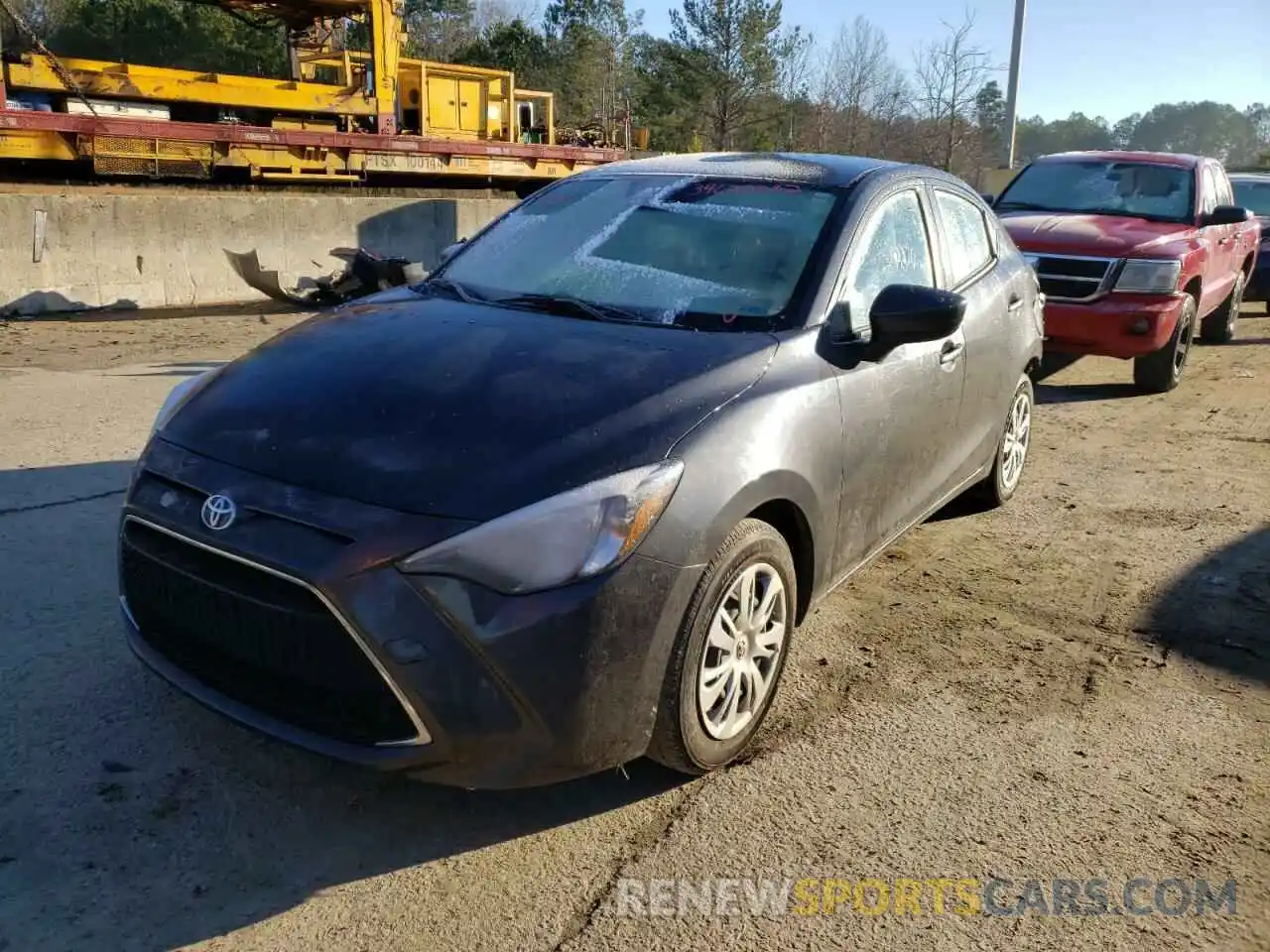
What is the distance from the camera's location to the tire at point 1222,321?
11.2m

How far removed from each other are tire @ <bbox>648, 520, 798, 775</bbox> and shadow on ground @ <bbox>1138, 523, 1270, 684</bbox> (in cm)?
182

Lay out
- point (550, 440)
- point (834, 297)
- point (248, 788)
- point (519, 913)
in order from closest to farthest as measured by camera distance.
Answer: point (519, 913)
point (550, 440)
point (248, 788)
point (834, 297)

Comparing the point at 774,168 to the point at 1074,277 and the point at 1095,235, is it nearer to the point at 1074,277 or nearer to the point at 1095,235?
the point at 1074,277

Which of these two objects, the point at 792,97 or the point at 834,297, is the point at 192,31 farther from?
the point at 834,297

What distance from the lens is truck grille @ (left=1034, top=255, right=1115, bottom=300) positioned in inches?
315

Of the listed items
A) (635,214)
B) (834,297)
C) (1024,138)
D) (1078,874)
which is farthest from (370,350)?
(1024,138)

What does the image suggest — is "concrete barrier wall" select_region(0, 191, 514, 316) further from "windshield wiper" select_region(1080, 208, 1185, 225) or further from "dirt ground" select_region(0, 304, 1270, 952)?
"windshield wiper" select_region(1080, 208, 1185, 225)

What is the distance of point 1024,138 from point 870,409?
115m

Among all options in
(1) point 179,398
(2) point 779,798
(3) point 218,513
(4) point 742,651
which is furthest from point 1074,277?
(3) point 218,513

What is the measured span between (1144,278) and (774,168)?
5.13m

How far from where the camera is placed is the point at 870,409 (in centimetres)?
348

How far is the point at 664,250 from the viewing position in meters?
3.72

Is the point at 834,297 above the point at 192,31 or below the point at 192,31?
below

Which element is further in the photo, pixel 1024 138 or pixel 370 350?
pixel 1024 138
